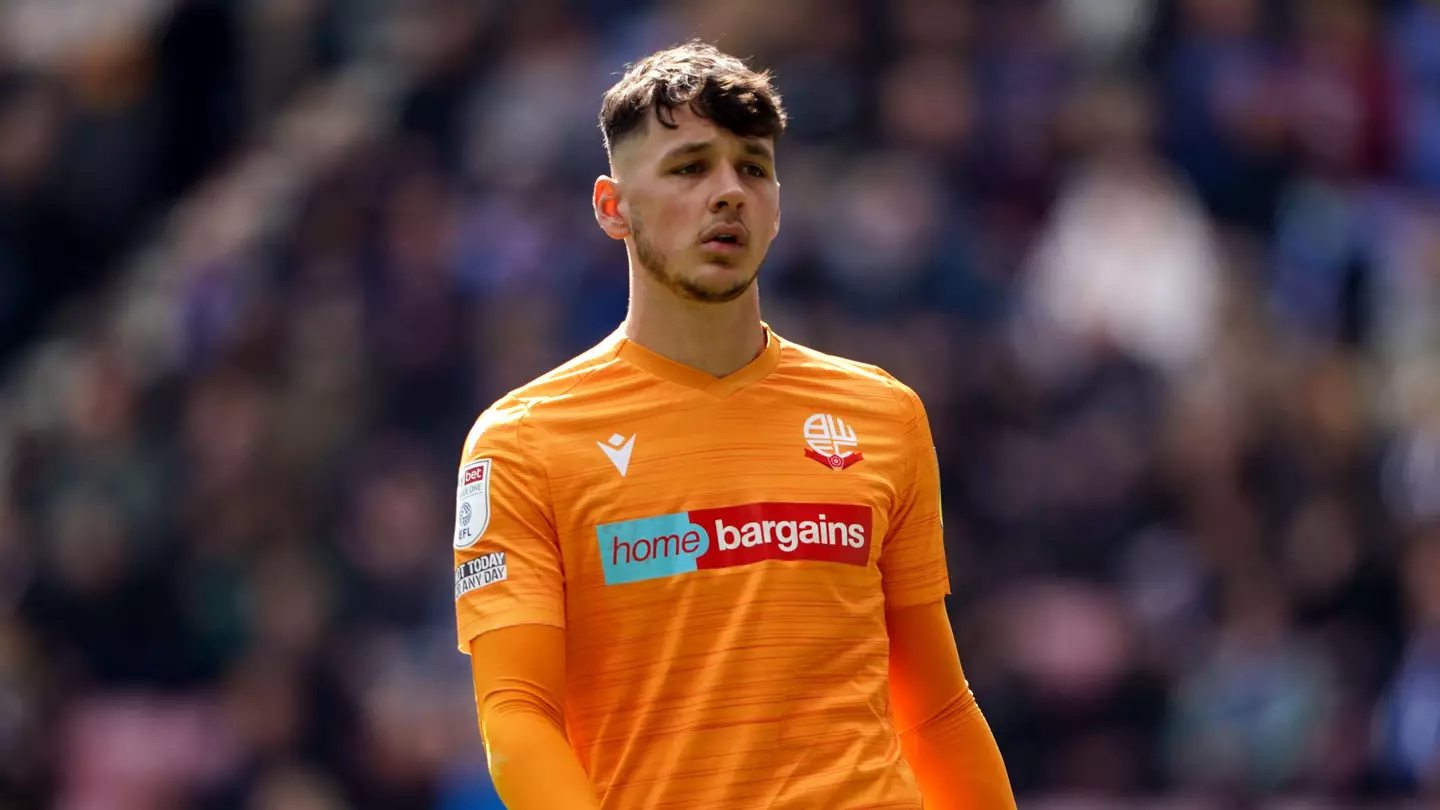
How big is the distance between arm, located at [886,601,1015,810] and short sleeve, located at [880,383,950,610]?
4cm

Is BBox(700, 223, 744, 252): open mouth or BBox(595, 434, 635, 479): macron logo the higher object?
BBox(700, 223, 744, 252): open mouth

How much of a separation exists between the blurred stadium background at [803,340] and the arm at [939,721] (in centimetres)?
517

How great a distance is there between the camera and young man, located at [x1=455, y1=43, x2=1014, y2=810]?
14.2 feet

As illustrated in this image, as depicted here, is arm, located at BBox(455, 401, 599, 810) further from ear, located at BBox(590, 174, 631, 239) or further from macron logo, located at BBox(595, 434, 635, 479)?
ear, located at BBox(590, 174, 631, 239)

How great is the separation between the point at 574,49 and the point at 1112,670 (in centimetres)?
483

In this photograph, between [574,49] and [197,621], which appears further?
[574,49]

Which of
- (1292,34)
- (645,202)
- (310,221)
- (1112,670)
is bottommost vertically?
(1112,670)

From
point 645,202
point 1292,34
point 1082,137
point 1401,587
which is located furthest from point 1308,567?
point 645,202

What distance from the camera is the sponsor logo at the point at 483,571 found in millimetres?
4344

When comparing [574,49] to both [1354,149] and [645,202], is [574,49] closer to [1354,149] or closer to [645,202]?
[1354,149]

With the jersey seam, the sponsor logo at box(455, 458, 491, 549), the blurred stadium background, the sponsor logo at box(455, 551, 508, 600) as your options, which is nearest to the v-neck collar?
the jersey seam

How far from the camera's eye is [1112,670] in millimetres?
10219

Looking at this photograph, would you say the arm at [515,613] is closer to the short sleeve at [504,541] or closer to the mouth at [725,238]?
the short sleeve at [504,541]

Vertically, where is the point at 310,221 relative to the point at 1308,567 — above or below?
above
